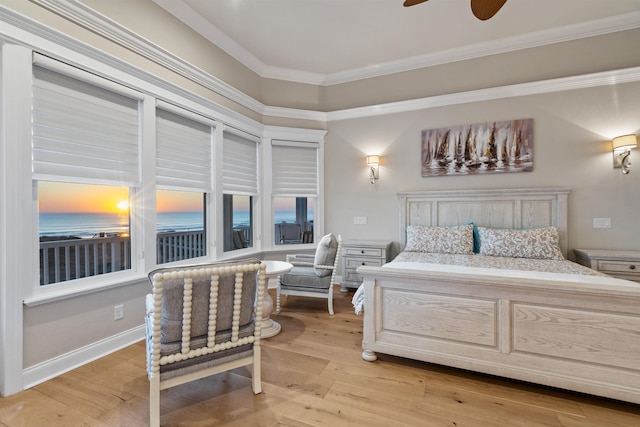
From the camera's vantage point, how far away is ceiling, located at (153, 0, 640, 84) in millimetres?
3217

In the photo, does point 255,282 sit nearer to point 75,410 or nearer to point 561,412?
point 75,410

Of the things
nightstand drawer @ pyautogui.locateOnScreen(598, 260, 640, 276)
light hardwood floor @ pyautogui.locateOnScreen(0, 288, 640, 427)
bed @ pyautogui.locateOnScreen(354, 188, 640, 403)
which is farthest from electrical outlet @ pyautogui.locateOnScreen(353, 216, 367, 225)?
nightstand drawer @ pyautogui.locateOnScreen(598, 260, 640, 276)

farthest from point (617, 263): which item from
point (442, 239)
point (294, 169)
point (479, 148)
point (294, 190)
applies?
point (294, 169)

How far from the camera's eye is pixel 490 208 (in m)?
3.94

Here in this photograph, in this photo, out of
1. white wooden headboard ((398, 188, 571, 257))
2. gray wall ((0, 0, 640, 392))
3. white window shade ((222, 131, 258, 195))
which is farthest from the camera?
white window shade ((222, 131, 258, 195))

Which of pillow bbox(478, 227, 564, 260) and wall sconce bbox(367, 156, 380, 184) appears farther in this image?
wall sconce bbox(367, 156, 380, 184)

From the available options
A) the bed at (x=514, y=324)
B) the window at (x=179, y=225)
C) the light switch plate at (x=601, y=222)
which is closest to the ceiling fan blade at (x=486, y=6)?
the bed at (x=514, y=324)

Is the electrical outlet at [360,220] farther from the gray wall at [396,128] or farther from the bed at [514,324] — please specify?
the bed at [514,324]

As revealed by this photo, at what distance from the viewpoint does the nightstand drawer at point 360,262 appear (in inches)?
164

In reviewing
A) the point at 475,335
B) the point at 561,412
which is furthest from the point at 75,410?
the point at 561,412

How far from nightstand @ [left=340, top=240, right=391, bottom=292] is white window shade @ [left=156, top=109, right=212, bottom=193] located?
2181mm

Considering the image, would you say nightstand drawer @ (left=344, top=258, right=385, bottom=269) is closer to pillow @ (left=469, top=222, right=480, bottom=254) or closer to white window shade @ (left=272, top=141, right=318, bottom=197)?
pillow @ (left=469, top=222, right=480, bottom=254)

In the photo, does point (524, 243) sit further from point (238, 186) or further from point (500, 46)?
point (238, 186)

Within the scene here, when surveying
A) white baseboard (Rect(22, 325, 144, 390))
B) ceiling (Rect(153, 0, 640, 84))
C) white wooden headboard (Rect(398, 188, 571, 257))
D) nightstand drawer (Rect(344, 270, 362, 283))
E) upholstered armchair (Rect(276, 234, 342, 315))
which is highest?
ceiling (Rect(153, 0, 640, 84))
